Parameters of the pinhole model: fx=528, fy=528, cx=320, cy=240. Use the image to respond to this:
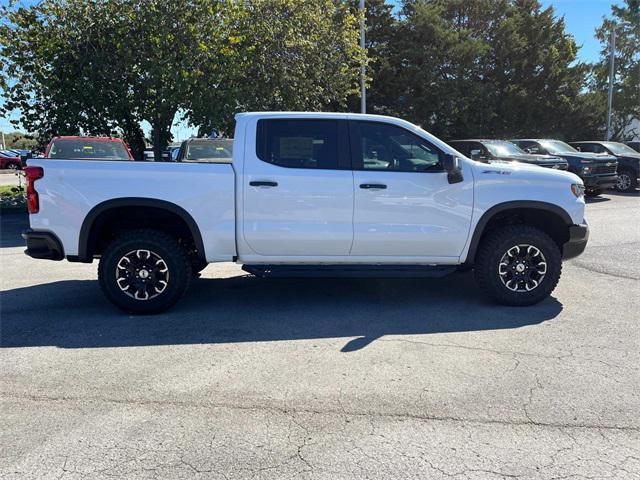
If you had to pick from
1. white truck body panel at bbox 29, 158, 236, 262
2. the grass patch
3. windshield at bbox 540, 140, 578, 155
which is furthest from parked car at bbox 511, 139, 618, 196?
the grass patch

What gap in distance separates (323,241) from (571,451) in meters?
2.90

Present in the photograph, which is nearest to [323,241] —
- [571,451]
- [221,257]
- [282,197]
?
[282,197]

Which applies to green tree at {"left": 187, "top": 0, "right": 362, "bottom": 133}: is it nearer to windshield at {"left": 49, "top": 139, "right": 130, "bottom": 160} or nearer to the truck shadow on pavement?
windshield at {"left": 49, "top": 139, "right": 130, "bottom": 160}

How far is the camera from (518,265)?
5410mm

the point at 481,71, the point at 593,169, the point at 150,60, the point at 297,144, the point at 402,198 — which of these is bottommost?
the point at 402,198

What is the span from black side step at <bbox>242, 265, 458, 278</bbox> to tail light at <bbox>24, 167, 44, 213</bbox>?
6.80 feet

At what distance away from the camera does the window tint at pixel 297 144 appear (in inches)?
205

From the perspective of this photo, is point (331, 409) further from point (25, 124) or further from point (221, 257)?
point (25, 124)

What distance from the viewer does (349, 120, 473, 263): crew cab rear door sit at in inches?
204

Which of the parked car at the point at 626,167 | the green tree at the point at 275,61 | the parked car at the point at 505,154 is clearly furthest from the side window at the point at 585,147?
the green tree at the point at 275,61

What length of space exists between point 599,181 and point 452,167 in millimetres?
11980

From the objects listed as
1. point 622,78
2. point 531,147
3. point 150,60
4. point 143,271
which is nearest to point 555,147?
point 531,147

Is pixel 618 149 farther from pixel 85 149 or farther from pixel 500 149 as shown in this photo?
pixel 85 149

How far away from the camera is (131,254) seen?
5172 millimetres
